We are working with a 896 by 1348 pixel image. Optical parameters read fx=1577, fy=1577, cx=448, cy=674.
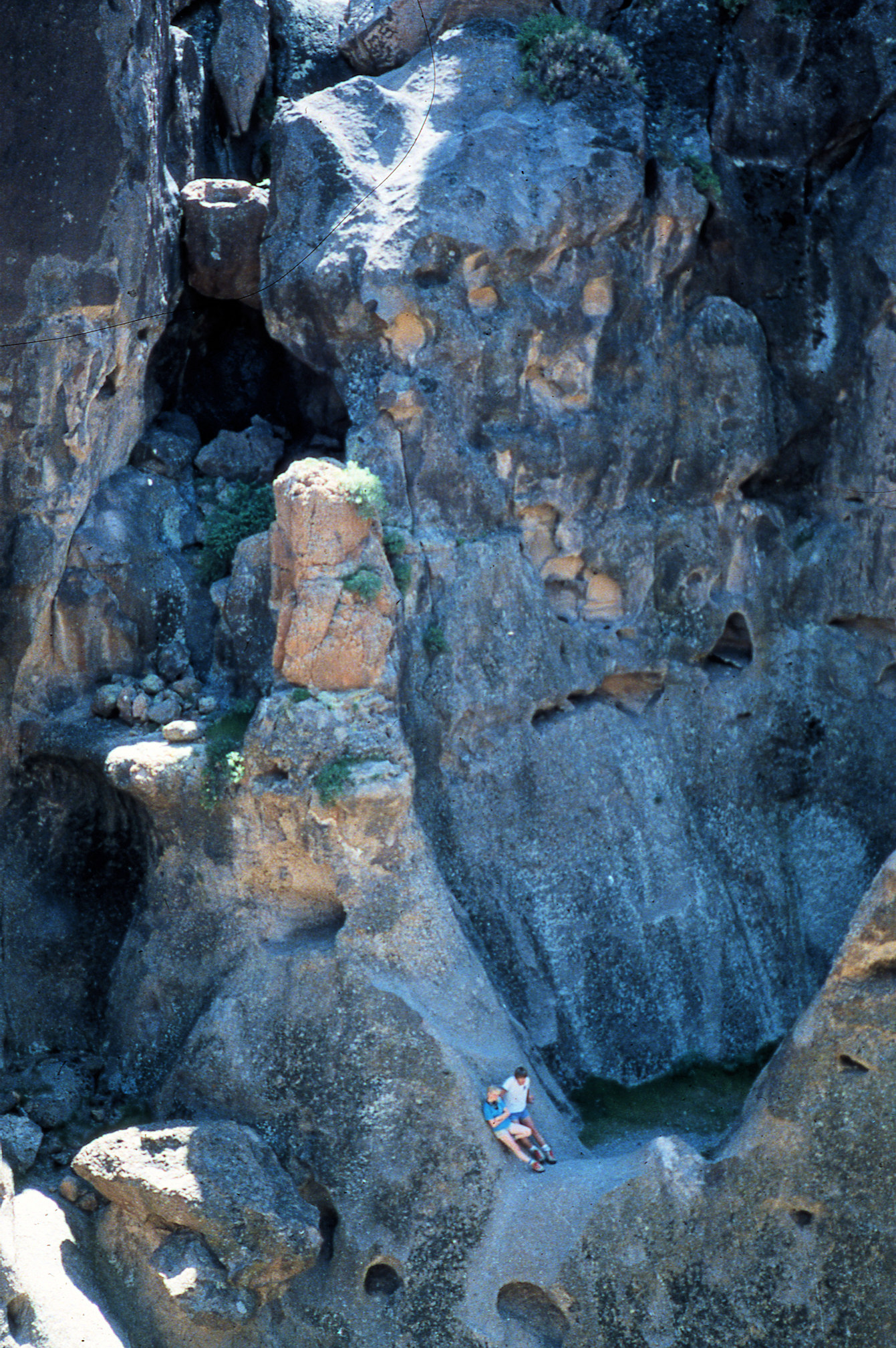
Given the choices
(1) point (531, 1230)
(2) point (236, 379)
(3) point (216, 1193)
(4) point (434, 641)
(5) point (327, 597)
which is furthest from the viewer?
(2) point (236, 379)

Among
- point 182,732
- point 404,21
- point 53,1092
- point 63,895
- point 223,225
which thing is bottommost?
point 53,1092

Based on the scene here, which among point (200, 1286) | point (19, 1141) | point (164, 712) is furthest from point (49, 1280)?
point (164, 712)

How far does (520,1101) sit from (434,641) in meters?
5.03

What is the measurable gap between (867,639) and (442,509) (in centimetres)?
619

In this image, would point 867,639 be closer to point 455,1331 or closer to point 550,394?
point 550,394

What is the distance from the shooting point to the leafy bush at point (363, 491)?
Answer: 1567 centimetres

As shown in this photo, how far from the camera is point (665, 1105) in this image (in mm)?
17266

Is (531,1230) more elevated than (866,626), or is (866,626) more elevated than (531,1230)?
(866,626)

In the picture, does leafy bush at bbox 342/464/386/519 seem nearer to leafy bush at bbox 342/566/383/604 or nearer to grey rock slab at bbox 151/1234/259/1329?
leafy bush at bbox 342/566/383/604

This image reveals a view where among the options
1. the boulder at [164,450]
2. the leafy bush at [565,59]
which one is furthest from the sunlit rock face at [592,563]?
the boulder at [164,450]

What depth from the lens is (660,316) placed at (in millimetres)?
18859

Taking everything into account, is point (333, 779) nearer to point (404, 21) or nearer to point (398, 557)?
point (398, 557)

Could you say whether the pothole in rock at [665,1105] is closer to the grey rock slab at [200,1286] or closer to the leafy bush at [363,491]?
the grey rock slab at [200,1286]

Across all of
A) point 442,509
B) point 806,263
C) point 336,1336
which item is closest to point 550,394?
point 442,509
